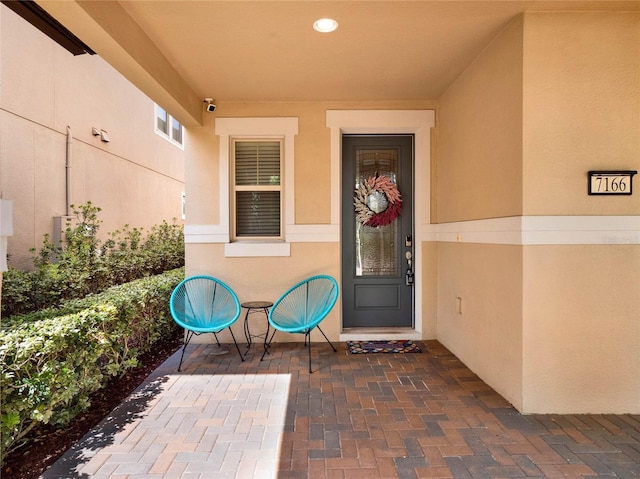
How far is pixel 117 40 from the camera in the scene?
2.41 metres

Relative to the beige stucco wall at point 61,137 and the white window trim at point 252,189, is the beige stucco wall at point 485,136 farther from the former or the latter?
the beige stucco wall at point 61,137

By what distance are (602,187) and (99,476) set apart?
3488 mm

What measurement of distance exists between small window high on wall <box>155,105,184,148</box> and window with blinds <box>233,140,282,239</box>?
180 inches

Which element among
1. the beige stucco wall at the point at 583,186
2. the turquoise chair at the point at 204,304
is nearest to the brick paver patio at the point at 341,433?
the beige stucco wall at the point at 583,186

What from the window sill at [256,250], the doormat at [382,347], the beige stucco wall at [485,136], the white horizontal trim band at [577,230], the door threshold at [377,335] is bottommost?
the doormat at [382,347]

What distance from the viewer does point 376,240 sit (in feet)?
14.3

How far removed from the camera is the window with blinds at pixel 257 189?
14.2 feet

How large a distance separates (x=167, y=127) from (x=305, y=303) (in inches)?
269

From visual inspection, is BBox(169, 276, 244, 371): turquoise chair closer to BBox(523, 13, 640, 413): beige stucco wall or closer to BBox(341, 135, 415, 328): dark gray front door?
BBox(341, 135, 415, 328): dark gray front door

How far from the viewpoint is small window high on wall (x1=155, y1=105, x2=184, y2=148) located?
8.28 m

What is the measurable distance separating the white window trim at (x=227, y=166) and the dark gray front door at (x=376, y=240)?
2.07ft

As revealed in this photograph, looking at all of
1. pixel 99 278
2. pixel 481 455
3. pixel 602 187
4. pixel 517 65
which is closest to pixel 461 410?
pixel 481 455

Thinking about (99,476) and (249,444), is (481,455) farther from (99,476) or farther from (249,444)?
(99,476)

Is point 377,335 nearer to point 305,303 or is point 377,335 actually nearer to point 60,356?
point 305,303
